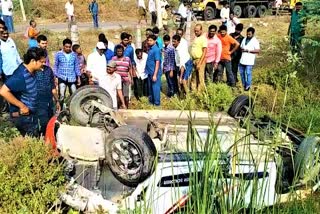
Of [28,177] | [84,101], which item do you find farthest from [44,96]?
[28,177]

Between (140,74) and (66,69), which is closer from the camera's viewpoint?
(66,69)

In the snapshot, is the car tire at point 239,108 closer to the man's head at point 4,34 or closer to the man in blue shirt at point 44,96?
the man in blue shirt at point 44,96

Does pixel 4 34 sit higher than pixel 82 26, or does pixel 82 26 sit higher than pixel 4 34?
pixel 4 34

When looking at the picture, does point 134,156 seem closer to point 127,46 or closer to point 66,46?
point 66,46

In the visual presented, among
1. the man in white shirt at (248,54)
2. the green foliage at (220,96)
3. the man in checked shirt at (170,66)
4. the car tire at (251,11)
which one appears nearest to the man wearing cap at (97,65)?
the man in checked shirt at (170,66)

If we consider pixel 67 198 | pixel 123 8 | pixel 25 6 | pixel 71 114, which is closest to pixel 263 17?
pixel 123 8

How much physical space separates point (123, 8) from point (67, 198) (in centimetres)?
2476

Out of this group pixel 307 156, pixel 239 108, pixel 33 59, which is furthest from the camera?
pixel 239 108

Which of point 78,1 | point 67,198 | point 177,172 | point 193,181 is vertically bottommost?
point 67,198

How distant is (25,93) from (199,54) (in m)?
4.41

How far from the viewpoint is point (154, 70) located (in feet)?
28.5

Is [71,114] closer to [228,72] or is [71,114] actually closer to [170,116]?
[170,116]

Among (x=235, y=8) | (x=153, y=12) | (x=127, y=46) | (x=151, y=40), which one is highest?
(x=235, y=8)

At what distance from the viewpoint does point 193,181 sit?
271 centimetres
